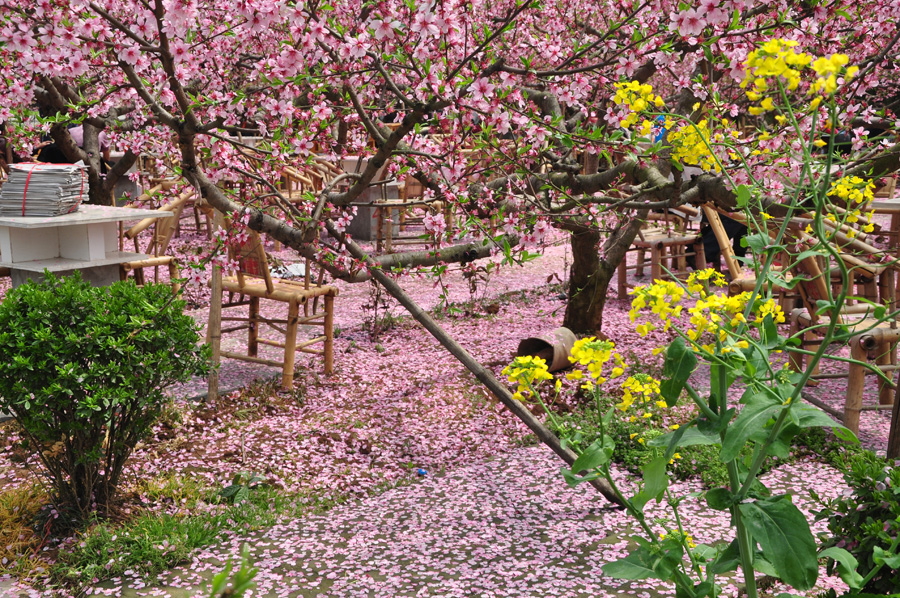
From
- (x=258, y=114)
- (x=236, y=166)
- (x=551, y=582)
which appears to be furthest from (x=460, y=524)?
(x=258, y=114)

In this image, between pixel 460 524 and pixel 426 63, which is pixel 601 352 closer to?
pixel 426 63

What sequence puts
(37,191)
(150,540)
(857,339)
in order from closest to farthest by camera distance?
(150,540) < (857,339) < (37,191)

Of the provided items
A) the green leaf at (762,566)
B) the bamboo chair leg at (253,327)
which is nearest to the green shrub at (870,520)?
the green leaf at (762,566)

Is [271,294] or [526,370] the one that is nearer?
[526,370]

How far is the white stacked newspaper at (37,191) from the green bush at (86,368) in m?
1.37

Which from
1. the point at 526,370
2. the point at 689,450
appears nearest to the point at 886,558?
the point at 526,370

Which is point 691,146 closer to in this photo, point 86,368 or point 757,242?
point 757,242

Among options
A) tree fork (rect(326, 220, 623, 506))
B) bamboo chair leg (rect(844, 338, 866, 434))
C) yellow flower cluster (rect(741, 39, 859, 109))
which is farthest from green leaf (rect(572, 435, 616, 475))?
bamboo chair leg (rect(844, 338, 866, 434))

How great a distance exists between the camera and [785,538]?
137 cm

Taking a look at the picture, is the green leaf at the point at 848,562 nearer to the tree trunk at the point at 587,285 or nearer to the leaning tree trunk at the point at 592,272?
the leaning tree trunk at the point at 592,272

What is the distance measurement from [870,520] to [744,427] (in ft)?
2.66

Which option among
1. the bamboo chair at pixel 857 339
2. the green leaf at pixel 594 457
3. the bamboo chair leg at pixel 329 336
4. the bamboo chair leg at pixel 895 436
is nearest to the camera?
the green leaf at pixel 594 457

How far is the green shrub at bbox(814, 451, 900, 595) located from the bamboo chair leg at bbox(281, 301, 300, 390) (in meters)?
3.20

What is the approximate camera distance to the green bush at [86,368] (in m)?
2.80
